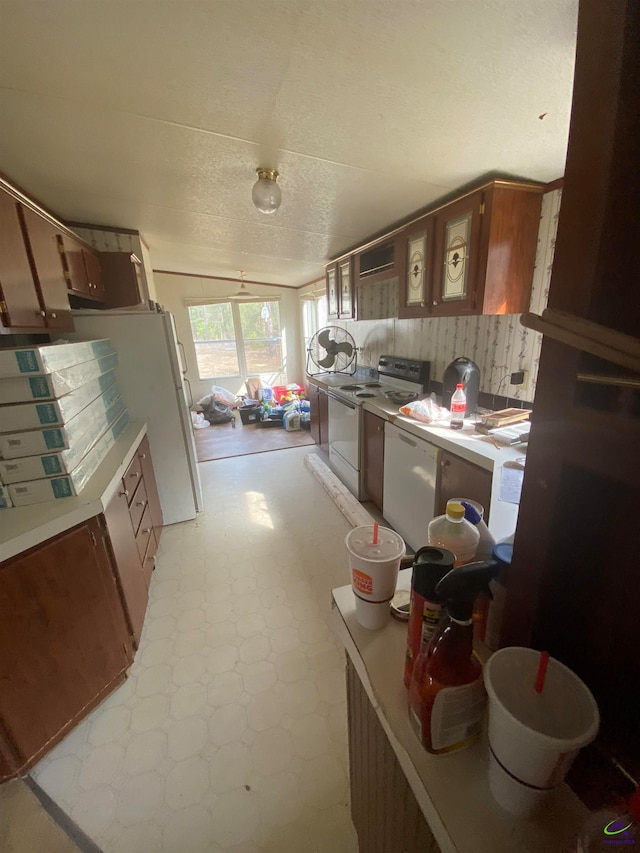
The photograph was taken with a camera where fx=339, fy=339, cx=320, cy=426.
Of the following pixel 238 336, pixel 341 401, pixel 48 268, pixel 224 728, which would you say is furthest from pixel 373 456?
pixel 238 336

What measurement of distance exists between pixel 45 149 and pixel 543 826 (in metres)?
2.71

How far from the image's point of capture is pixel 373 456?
8.45 feet

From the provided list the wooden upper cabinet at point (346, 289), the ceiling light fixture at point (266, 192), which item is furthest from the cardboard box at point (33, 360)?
the wooden upper cabinet at point (346, 289)

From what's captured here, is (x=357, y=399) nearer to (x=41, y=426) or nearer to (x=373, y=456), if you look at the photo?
(x=373, y=456)

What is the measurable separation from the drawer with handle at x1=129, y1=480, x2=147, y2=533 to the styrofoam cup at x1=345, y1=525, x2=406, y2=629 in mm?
1540

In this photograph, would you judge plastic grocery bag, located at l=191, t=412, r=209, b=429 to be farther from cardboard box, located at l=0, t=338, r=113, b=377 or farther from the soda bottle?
the soda bottle

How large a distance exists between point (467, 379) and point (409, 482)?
28.0 inches

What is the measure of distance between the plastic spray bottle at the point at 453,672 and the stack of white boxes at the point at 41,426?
145cm

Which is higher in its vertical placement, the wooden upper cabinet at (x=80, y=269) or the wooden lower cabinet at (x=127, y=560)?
the wooden upper cabinet at (x=80, y=269)

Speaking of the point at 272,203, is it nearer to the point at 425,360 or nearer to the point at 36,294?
the point at 36,294

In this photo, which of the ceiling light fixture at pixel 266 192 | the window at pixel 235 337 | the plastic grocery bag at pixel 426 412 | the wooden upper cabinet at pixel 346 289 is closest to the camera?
the ceiling light fixture at pixel 266 192

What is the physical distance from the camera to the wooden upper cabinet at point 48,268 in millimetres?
1630

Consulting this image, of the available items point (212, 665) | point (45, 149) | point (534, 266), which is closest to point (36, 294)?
point (45, 149)

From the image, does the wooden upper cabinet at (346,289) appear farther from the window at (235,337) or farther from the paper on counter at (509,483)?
the window at (235,337)
